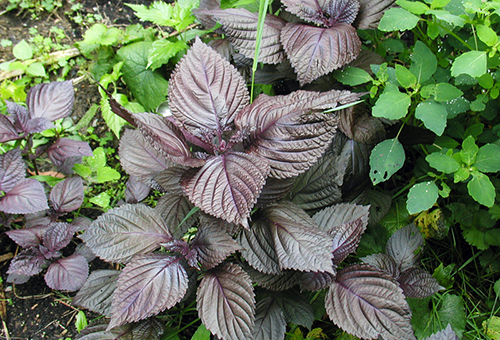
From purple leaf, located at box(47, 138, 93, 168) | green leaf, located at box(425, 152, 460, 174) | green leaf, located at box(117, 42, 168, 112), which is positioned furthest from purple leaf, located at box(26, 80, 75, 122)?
green leaf, located at box(425, 152, 460, 174)

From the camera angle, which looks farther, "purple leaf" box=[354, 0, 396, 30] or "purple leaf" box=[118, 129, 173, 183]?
"purple leaf" box=[354, 0, 396, 30]

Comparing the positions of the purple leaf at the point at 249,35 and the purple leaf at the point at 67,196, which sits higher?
the purple leaf at the point at 249,35

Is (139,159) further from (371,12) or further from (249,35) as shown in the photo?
(371,12)

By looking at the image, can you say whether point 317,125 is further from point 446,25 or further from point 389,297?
point 446,25

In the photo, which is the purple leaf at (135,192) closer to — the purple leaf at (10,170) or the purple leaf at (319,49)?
the purple leaf at (10,170)

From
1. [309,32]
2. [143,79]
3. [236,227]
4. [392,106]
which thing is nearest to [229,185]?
[236,227]

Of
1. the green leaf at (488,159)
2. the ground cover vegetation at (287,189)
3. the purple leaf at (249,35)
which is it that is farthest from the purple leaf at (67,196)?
the green leaf at (488,159)

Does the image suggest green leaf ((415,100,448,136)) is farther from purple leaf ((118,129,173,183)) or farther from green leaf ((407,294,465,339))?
purple leaf ((118,129,173,183))
